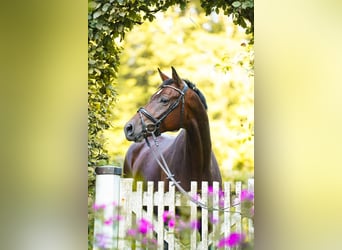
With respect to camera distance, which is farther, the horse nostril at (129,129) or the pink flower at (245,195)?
the horse nostril at (129,129)

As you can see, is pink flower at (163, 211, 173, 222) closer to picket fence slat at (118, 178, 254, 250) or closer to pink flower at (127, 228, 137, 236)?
picket fence slat at (118, 178, 254, 250)

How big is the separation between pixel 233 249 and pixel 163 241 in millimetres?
373

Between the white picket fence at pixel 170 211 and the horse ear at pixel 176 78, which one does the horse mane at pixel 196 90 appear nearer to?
the horse ear at pixel 176 78

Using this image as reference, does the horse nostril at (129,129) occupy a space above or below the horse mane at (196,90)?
below

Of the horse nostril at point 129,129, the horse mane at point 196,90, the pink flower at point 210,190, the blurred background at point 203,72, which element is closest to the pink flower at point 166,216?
the pink flower at point 210,190

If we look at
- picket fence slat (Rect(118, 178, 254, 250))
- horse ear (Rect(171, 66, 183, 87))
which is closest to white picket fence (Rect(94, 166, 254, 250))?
picket fence slat (Rect(118, 178, 254, 250))

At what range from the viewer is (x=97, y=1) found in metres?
3.51

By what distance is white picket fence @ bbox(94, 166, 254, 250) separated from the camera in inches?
131

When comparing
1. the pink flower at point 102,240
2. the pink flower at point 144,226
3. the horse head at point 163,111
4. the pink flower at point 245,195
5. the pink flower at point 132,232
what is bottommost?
the pink flower at point 102,240

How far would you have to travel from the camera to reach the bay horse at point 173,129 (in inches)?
134

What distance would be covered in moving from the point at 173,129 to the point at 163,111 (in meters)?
0.11
